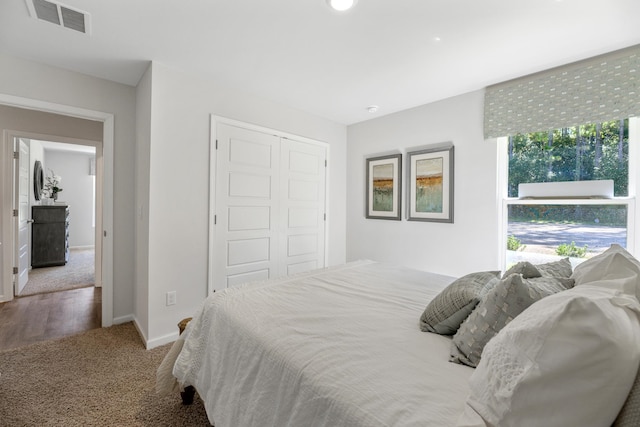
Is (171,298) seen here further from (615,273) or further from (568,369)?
(615,273)

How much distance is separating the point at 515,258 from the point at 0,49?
468cm

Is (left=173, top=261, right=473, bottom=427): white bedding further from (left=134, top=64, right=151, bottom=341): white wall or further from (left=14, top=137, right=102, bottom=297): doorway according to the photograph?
(left=14, top=137, right=102, bottom=297): doorway

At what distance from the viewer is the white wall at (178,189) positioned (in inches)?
98.1

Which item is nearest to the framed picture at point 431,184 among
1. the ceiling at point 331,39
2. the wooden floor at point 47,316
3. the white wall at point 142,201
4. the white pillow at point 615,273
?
the ceiling at point 331,39

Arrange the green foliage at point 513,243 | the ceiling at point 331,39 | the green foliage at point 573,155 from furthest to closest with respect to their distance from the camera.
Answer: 1. the green foliage at point 513,243
2. the green foliage at point 573,155
3. the ceiling at point 331,39

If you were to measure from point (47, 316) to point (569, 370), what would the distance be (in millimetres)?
4205

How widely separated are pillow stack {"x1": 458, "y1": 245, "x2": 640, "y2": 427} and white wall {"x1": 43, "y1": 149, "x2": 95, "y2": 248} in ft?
29.3

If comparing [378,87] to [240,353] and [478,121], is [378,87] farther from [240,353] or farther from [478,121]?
[240,353]

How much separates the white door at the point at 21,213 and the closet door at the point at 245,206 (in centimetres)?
276

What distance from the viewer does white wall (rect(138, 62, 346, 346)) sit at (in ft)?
8.18

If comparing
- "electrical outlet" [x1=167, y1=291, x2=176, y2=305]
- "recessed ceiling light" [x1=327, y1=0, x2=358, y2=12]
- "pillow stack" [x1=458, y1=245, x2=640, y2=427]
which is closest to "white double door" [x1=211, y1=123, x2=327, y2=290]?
"electrical outlet" [x1=167, y1=291, x2=176, y2=305]

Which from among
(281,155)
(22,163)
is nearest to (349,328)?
(281,155)

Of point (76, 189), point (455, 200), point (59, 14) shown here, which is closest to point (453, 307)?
point (455, 200)

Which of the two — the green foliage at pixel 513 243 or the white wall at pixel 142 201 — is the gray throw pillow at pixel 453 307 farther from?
the white wall at pixel 142 201
